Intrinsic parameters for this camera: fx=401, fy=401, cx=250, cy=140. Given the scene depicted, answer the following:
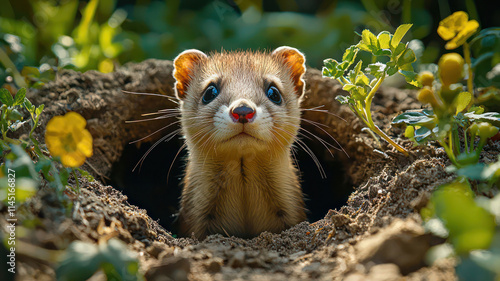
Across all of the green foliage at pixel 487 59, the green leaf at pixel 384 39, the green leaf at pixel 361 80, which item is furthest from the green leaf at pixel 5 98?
the green foliage at pixel 487 59

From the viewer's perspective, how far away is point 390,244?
1732 mm

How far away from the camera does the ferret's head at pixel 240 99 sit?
10.9ft

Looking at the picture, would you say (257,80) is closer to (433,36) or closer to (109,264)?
(109,264)

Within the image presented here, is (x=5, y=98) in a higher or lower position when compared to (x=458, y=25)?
lower

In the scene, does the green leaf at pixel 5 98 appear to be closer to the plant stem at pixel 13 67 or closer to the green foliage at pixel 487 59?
the plant stem at pixel 13 67

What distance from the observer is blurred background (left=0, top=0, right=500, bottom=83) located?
520 cm

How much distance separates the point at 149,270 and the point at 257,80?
2462 millimetres

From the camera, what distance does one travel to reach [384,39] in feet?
8.79

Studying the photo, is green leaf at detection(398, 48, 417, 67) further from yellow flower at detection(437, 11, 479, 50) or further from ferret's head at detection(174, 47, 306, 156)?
ferret's head at detection(174, 47, 306, 156)

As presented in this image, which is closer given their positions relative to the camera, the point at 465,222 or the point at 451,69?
the point at 465,222

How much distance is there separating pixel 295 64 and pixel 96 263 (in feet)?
11.0

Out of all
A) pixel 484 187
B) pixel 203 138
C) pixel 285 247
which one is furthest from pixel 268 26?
pixel 484 187

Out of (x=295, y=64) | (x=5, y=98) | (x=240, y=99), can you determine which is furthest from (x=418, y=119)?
(x=5, y=98)

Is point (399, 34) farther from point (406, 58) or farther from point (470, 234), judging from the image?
point (470, 234)
